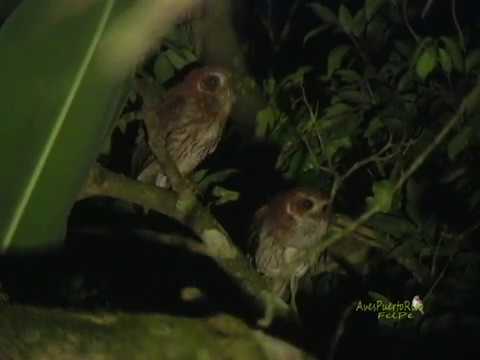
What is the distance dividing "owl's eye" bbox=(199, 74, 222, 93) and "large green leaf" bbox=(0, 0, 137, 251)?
2367 mm

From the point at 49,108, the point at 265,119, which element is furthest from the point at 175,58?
the point at 49,108

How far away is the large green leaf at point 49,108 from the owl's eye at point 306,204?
2188mm

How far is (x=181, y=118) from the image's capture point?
13.7 feet

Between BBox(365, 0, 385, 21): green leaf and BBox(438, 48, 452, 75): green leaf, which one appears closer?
BBox(438, 48, 452, 75): green leaf

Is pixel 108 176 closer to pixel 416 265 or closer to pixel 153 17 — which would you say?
pixel 153 17

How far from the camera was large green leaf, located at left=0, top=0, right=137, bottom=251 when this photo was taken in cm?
103

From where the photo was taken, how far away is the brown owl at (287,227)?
3.25m

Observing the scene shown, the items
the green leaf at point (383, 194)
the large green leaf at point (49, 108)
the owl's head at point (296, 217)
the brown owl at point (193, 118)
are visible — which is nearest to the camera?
the large green leaf at point (49, 108)

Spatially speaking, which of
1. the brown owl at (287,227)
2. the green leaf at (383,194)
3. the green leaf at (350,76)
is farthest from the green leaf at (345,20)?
the green leaf at (383,194)

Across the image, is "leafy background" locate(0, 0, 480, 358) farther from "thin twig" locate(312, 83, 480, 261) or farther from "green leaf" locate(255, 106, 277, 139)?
"thin twig" locate(312, 83, 480, 261)

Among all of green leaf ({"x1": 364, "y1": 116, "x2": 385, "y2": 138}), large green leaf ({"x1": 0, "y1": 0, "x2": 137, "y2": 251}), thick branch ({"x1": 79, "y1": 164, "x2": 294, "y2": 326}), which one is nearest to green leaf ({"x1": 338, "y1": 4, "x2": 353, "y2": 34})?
green leaf ({"x1": 364, "y1": 116, "x2": 385, "y2": 138})

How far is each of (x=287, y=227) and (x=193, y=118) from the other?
2.67 feet

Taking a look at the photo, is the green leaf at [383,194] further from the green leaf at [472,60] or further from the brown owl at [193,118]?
the brown owl at [193,118]

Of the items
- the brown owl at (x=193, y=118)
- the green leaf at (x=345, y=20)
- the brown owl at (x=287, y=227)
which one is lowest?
the brown owl at (x=287, y=227)
